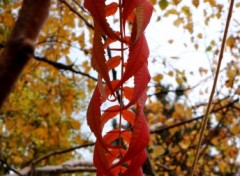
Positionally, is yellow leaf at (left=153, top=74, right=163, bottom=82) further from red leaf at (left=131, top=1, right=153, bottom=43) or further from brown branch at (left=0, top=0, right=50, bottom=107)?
red leaf at (left=131, top=1, right=153, bottom=43)

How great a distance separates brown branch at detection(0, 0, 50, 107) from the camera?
52 centimetres

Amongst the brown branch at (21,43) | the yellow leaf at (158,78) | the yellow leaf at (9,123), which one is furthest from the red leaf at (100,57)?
the yellow leaf at (158,78)

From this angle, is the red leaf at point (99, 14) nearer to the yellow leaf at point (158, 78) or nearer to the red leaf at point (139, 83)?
the red leaf at point (139, 83)

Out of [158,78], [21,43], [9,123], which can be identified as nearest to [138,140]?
[21,43]

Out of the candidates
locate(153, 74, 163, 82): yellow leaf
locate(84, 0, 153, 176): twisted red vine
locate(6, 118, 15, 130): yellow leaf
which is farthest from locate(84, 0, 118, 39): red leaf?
locate(153, 74, 163, 82): yellow leaf

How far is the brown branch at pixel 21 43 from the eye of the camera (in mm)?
520

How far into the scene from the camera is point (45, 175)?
5.45 feet

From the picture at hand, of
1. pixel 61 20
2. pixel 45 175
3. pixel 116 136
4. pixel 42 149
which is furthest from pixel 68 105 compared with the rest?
pixel 42 149

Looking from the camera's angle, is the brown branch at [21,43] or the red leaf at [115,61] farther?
the brown branch at [21,43]

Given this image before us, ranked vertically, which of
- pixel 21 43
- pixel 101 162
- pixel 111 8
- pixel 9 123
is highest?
pixel 9 123

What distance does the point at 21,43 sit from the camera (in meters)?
0.54

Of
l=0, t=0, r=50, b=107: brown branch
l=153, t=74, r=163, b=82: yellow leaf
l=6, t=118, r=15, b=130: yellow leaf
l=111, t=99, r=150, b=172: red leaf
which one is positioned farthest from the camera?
l=153, t=74, r=163, b=82: yellow leaf

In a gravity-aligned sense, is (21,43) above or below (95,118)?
above

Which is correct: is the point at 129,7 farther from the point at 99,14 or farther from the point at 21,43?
the point at 21,43
